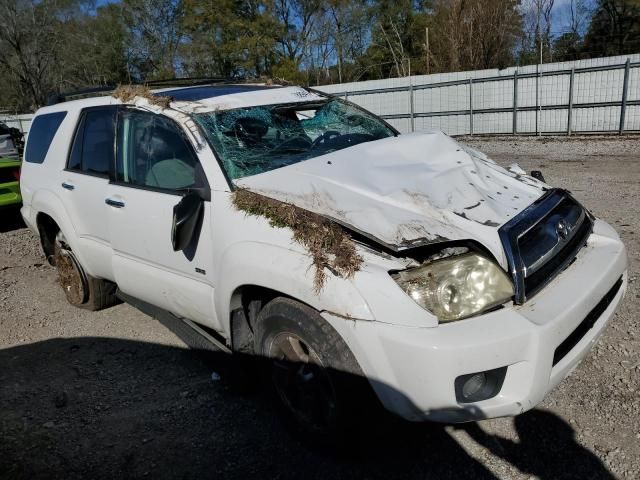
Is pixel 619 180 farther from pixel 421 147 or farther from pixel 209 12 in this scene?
pixel 209 12

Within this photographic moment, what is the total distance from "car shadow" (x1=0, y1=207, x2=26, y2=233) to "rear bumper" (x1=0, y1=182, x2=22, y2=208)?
136mm

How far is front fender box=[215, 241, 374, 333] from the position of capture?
2.12 metres

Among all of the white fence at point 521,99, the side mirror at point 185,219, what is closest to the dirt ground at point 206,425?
the side mirror at point 185,219

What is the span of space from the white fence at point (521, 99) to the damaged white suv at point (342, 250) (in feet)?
42.0

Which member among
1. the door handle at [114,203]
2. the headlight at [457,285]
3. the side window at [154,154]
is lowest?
the headlight at [457,285]

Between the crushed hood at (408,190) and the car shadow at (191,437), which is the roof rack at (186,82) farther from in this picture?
the car shadow at (191,437)

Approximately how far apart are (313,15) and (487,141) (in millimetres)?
23819

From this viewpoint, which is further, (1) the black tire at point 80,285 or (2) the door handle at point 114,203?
(1) the black tire at point 80,285

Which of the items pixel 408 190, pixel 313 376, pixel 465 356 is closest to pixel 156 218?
pixel 313 376

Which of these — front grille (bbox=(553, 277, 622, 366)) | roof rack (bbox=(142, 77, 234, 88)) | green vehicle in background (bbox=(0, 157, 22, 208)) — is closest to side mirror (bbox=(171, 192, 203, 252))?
roof rack (bbox=(142, 77, 234, 88))

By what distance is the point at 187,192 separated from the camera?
2.90m

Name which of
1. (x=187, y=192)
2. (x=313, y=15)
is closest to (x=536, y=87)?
(x=187, y=192)

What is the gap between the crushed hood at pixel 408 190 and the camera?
2285 millimetres

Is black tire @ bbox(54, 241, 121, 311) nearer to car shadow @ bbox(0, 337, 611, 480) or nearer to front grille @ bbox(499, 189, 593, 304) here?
car shadow @ bbox(0, 337, 611, 480)
